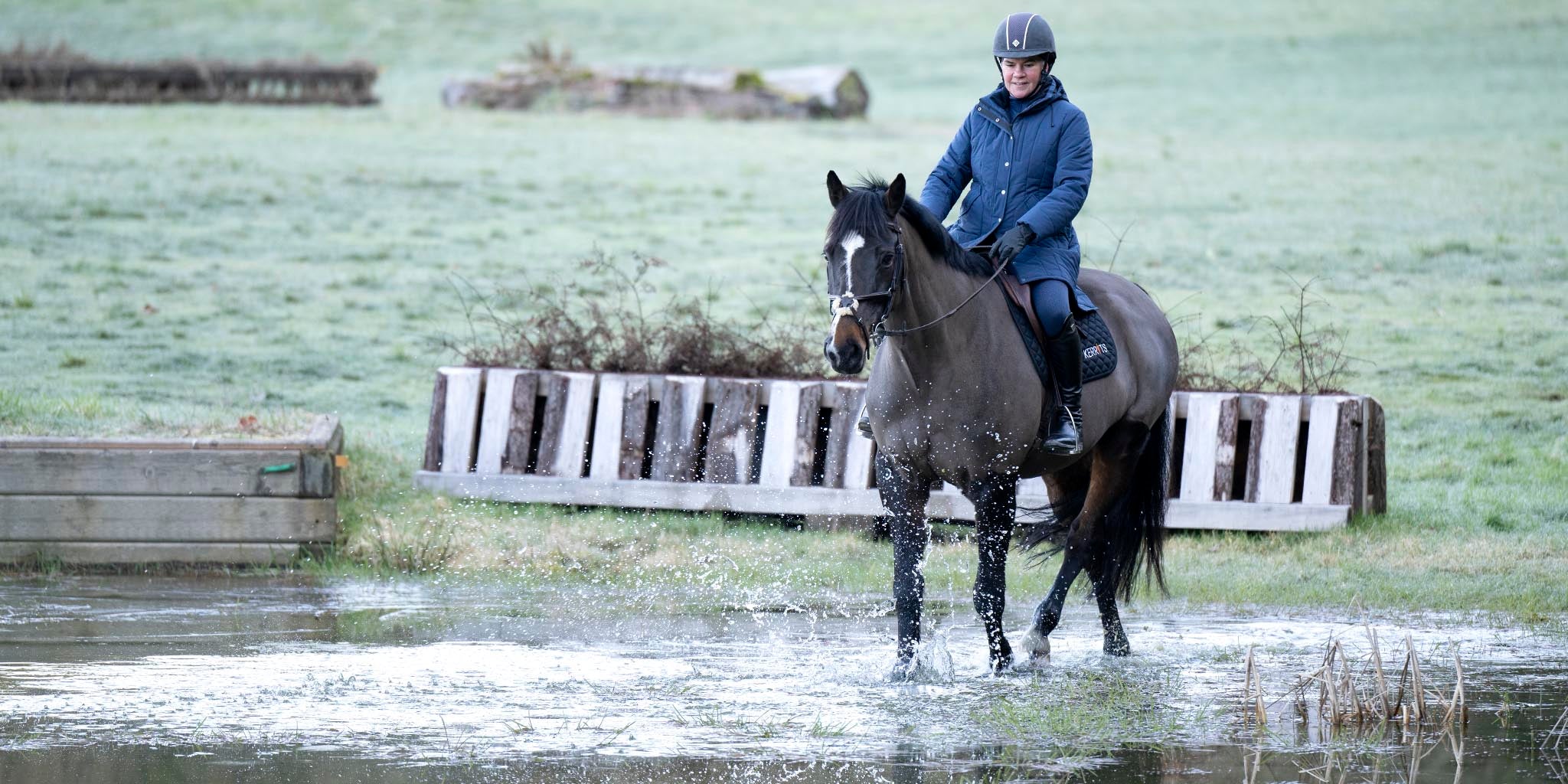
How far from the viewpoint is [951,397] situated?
7824 mm

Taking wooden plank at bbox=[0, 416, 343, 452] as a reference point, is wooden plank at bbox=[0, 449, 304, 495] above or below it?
below

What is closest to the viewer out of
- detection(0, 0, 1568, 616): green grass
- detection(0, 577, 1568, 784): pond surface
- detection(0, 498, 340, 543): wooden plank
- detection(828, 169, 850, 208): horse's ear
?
detection(0, 577, 1568, 784): pond surface

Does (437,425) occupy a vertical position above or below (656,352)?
below

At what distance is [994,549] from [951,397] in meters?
0.76

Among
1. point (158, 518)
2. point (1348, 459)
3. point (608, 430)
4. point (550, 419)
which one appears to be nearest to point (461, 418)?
point (550, 419)

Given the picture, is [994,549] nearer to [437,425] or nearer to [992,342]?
[992,342]

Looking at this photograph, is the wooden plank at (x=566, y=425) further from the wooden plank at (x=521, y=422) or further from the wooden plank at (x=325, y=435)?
the wooden plank at (x=325, y=435)

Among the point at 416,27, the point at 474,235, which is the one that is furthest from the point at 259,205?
the point at 416,27

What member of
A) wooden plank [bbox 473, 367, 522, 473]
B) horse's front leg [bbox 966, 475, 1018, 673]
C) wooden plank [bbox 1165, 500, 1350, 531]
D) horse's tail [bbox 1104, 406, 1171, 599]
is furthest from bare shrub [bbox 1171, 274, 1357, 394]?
wooden plank [bbox 473, 367, 522, 473]

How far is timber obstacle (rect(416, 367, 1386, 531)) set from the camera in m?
11.1

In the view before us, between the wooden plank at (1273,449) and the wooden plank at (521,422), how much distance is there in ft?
14.7

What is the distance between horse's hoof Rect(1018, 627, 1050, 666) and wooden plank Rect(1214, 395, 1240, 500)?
3.23 m

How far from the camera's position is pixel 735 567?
1033 cm

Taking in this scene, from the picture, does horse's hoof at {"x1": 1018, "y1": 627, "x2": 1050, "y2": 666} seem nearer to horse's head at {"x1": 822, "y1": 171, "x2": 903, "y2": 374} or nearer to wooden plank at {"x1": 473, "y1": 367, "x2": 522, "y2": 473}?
horse's head at {"x1": 822, "y1": 171, "x2": 903, "y2": 374}
